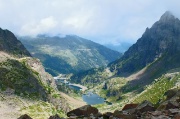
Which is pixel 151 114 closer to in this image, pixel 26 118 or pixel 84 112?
pixel 84 112

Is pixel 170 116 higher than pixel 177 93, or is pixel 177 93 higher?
pixel 177 93

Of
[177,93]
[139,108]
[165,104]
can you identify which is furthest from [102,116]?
[177,93]

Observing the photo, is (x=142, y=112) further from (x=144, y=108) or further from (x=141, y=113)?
(x=141, y=113)

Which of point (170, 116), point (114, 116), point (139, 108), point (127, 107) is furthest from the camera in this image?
point (127, 107)

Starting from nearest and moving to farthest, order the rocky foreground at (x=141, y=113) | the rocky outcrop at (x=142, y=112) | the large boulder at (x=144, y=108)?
the rocky outcrop at (x=142, y=112), the rocky foreground at (x=141, y=113), the large boulder at (x=144, y=108)

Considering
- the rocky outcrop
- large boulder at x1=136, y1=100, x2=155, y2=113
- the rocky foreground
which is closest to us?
the rocky outcrop

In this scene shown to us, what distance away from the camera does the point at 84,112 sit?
52.0 m

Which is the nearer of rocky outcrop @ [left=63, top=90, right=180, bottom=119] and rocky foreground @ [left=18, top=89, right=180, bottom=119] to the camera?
rocky outcrop @ [left=63, top=90, right=180, bottom=119]

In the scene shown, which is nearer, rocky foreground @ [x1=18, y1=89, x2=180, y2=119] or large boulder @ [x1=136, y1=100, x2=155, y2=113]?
rocky foreground @ [x1=18, y1=89, x2=180, y2=119]

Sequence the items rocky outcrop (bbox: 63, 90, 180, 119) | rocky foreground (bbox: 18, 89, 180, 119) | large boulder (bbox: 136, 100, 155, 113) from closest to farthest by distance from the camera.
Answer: rocky outcrop (bbox: 63, 90, 180, 119), rocky foreground (bbox: 18, 89, 180, 119), large boulder (bbox: 136, 100, 155, 113)

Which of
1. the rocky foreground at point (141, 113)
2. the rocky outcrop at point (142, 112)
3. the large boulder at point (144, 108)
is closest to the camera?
the rocky outcrop at point (142, 112)

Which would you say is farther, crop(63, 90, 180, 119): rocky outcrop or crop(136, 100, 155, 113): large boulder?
crop(136, 100, 155, 113): large boulder

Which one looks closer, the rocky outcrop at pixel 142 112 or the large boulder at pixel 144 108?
the rocky outcrop at pixel 142 112

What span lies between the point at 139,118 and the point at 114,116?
4.13 m
